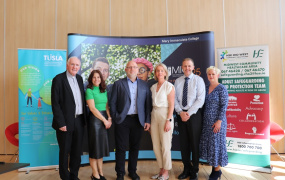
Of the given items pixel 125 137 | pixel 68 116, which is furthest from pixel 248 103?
pixel 68 116

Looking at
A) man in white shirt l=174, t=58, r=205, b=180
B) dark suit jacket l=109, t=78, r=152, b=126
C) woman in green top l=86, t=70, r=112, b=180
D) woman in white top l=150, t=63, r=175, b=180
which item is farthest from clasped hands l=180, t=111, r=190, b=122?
woman in green top l=86, t=70, r=112, b=180

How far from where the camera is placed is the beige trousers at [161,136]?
3.29 meters

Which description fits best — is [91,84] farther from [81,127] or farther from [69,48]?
[69,48]

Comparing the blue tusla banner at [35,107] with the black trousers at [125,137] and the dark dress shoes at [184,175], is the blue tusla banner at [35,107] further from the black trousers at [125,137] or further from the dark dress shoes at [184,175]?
the dark dress shoes at [184,175]

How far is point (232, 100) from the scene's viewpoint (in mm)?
4066

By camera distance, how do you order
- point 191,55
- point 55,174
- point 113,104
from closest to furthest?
point 113,104
point 55,174
point 191,55

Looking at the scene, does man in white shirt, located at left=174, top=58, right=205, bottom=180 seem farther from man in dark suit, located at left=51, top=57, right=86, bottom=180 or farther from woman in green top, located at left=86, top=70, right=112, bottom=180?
man in dark suit, located at left=51, top=57, right=86, bottom=180

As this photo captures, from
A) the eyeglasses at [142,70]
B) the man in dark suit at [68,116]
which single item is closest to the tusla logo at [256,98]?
the eyeglasses at [142,70]

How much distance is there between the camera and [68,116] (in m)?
3.10

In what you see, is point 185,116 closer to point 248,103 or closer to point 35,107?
point 248,103

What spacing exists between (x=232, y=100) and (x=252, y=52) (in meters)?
0.89

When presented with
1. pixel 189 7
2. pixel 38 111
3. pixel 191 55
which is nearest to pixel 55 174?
pixel 38 111

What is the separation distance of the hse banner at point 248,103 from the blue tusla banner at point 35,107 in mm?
3111

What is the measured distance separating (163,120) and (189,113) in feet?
1.29
